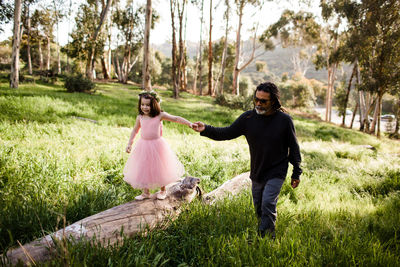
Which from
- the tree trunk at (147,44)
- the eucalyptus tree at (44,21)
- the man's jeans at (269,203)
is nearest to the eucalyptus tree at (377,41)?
the tree trunk at (147,44)

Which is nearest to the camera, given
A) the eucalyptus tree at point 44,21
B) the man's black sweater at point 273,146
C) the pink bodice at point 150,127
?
the man's black sweater at point 273,146

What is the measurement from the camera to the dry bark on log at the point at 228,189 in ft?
11.5

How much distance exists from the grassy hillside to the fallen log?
0.43 feet

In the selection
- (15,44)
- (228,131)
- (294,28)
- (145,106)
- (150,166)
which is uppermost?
(294,28)

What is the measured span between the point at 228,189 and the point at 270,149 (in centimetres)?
150

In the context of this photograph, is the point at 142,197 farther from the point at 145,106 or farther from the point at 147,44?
→ the point at 147,44

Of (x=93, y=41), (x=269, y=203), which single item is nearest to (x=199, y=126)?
(x=269, y=203)

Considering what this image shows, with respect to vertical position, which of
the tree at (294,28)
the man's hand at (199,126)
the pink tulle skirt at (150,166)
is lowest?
the pink tulle skirt at (150,166)

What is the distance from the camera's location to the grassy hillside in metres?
2.16

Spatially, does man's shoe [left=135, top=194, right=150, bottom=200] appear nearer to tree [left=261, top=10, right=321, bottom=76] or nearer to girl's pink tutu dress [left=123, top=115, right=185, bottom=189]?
girl's pink tutu dress [left=123, top=115, right=185, bottom=189]

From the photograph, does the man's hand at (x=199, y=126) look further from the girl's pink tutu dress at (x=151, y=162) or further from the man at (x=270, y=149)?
the man at (x=270, y=149)

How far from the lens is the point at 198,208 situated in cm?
296

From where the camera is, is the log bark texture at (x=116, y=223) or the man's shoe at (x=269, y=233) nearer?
the log bark texture at (x=116, y=223)

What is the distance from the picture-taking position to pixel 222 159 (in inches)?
228
